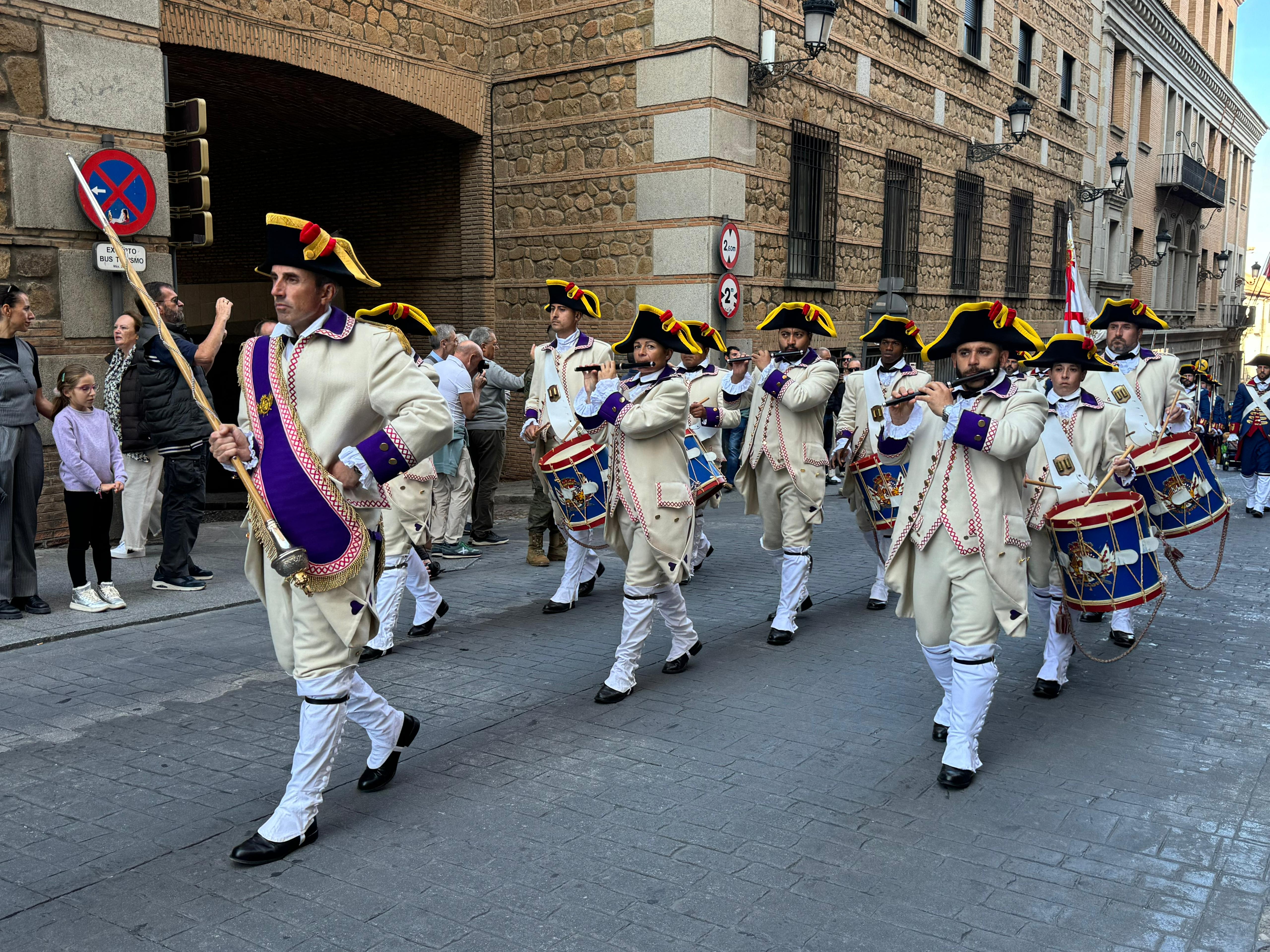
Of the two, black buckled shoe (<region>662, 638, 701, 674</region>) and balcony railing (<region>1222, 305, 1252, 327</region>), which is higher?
balcony railing (<region>1222, 305, 1252, 327</region>)

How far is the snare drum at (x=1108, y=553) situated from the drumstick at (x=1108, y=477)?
18 centimetres

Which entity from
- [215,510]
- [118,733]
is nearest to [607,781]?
[118,733]

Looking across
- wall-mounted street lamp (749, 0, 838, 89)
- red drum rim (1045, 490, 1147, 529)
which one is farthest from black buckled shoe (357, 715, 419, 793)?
wall-mounted street lamp (749, 0, 838, 89)

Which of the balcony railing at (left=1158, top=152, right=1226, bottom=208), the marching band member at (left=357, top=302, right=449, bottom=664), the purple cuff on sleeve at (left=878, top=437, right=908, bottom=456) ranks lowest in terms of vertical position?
the marching band member at (left=357, top=302, right=449, bottom=664)

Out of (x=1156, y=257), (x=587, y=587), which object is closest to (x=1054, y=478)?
(x=587, y=587)

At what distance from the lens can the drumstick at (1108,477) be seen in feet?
19.1

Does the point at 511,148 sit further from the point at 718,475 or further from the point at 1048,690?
the point at 1048,690

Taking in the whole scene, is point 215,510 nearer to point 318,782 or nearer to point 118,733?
point 118,733

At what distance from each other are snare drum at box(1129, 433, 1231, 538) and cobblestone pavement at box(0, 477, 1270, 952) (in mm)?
872

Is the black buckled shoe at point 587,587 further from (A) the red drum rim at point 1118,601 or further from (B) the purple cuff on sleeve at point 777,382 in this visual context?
(A) the red drum rim at point 1118,601

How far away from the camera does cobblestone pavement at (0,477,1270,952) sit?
3600 millimetres

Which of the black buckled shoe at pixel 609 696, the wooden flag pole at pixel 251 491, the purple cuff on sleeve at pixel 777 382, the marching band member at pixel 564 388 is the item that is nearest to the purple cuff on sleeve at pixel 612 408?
the black buckled shoe at pixel 609 696

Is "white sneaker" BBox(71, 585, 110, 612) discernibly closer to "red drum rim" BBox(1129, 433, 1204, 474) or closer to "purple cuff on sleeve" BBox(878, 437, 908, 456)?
"purple cuff on sleeve" BBox(878, 437, 908, 456)

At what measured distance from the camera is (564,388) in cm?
813
